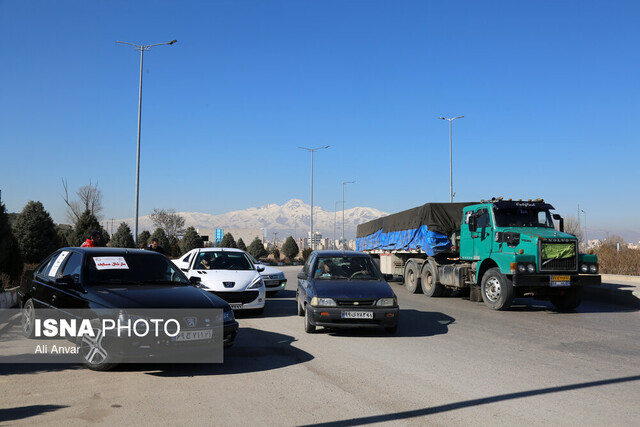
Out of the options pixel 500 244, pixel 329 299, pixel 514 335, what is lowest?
pixel 514 335

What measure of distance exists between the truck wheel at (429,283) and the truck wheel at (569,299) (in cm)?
393

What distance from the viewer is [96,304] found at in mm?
6594

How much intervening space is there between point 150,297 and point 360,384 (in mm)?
2830

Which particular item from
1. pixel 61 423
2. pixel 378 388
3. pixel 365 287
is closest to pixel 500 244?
pixel 365 287

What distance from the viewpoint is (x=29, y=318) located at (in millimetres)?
8633

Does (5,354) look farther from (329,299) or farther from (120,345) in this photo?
(329,299)

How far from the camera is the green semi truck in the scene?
13.4m

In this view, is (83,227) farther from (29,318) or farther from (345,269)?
(345,269)

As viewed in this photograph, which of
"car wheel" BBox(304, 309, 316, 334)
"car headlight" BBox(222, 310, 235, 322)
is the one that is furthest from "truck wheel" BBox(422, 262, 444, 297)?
"car headlight" BBox(222, 310, 235, 322)

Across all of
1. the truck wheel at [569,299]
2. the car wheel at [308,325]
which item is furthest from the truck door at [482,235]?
the car wheel at [308,325]

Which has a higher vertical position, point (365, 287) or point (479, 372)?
point (365, 287)

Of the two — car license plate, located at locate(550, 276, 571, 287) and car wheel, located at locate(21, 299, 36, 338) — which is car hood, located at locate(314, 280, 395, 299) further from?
car license plate, located at locate(550, 276, 571, 287)

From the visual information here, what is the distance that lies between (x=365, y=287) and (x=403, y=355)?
2.09m

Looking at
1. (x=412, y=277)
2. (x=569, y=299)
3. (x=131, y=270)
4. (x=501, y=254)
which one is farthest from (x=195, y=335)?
(x=412, y=277)
